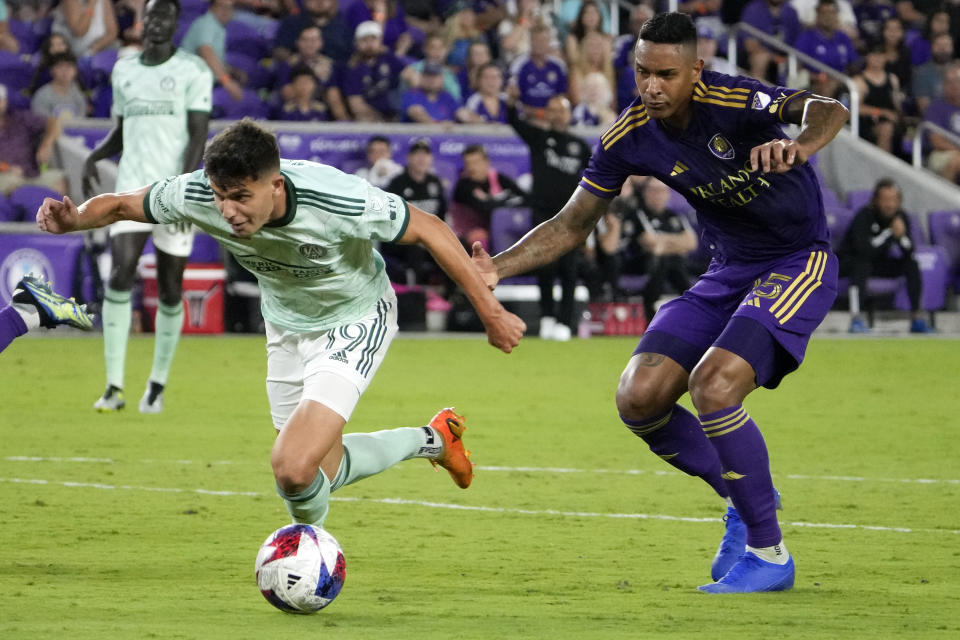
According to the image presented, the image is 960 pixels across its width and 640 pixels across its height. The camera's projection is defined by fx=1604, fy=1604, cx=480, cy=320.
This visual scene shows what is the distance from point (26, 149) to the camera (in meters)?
18.4

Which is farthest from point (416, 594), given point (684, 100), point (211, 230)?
point (684, 100)

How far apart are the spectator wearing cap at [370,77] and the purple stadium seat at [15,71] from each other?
3.79 metres

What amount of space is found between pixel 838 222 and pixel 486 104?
458 cm

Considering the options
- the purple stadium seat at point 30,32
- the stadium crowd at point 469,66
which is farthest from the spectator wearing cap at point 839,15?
the purple stadium seat at point 30,32

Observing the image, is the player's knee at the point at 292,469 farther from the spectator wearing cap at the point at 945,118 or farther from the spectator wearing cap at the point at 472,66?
the spectator wearing cap at the point at 945,118

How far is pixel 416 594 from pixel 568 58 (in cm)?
1564

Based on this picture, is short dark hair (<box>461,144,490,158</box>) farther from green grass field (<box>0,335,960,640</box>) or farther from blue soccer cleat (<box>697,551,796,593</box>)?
blue soccer cleat (<box>697,551,796,593</box>)

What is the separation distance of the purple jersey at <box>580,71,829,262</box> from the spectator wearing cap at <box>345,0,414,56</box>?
14443 mm

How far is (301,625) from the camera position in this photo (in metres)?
5.18

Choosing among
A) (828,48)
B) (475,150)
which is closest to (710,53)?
(828,48)

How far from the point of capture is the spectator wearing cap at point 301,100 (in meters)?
19.2

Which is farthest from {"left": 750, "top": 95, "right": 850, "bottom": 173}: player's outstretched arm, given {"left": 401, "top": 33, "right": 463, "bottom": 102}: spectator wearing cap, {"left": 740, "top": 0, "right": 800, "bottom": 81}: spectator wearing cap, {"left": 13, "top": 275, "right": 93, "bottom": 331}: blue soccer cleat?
{"left": 740, "top": 0, "right": 800, "bottom": 81}: spectator wearing cap

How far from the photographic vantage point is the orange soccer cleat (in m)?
7.16

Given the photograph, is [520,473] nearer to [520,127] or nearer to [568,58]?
[520,127]
